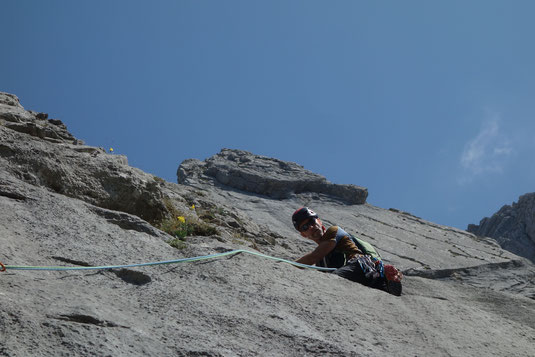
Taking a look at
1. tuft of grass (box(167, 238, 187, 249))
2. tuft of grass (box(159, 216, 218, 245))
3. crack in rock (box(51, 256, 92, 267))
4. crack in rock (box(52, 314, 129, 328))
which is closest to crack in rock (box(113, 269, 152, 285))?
crack in rock (box(51, 256, 92, 267))

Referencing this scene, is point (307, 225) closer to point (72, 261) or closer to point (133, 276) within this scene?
point (133, 276)

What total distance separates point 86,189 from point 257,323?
369cm

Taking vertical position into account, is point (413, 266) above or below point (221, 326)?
above

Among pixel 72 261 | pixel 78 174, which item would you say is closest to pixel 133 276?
pixel 72 261

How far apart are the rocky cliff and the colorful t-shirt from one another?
842 millimetres

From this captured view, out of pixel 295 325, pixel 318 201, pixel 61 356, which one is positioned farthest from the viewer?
pixel 318 201

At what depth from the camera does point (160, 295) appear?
4.31 meters

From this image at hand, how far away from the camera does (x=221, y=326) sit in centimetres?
396

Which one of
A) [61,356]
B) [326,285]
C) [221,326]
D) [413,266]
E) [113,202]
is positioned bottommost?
[61,356]

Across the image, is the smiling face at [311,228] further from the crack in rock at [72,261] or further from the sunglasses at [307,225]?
the crack in rock at [72,261]

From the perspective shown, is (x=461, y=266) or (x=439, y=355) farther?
(x=461, y=266)

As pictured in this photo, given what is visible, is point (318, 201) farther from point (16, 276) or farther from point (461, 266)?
point (16, 276)

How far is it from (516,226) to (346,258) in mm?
54289

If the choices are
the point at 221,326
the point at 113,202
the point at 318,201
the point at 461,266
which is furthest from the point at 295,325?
the point at 318,201
